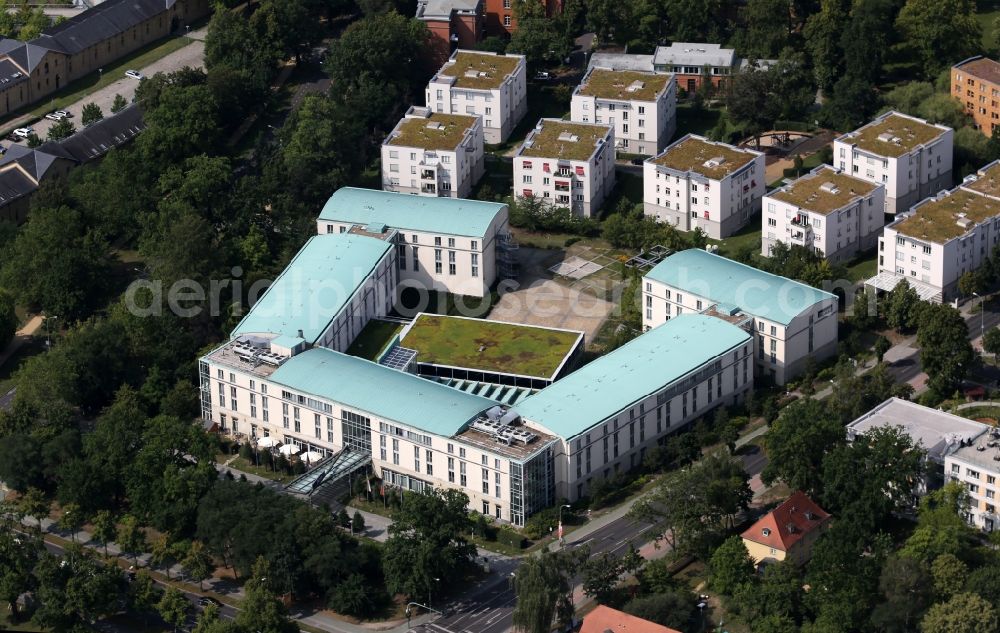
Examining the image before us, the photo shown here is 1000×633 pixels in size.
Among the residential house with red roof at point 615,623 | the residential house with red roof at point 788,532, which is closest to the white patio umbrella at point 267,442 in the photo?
the residential house with red roof at point 615,623

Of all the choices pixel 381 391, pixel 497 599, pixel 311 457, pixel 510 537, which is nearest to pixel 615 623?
pixel 497 599

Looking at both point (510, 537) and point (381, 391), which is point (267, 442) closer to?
point (381, 391)

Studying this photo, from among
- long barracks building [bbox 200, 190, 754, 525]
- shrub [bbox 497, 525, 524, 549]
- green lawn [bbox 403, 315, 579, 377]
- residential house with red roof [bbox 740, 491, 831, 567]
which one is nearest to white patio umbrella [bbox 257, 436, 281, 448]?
long barracks building [bbox 200, 190, 754, 525]

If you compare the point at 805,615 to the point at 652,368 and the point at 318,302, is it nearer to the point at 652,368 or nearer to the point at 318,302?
the point at 652,368

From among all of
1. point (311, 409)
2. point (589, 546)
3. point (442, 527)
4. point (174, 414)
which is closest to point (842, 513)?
point (589, 546)

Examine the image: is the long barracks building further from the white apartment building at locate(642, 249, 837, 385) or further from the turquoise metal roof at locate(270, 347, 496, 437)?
the white apartment building at locate(642, 249, 837, 385)

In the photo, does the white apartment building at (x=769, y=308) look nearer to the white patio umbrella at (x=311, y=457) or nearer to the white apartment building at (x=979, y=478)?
the white apartment building at (x=979, y=478)
